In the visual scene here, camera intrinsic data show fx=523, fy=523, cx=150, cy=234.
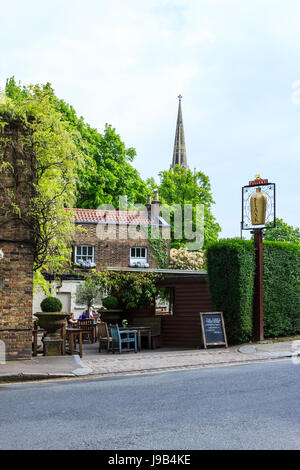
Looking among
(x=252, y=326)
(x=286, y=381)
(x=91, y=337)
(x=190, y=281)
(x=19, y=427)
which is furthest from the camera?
(x=91, y=337)

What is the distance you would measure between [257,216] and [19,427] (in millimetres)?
13363

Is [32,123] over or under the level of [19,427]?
over

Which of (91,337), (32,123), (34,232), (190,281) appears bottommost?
(91,337)

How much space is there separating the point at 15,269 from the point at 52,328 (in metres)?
2.17

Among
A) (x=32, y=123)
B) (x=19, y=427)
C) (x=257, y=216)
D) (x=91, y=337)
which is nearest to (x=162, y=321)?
(x=91, y=337)

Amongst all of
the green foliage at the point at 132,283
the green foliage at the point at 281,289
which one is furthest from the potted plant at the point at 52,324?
the green foliage at the point at 281,289

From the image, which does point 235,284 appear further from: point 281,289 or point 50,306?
point 50,306

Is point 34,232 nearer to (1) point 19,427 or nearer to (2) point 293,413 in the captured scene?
(1) point 19,427

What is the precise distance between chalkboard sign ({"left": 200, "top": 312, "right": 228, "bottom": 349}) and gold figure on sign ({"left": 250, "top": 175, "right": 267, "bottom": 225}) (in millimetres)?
3549

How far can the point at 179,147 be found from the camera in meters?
69.4

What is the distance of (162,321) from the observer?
2023 cm

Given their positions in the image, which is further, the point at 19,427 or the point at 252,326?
the point at 252,326

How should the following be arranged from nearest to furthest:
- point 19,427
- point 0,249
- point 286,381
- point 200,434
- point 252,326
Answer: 1. point 200,434
2. point 19,427
3. point 286,381
4. point 0,249
5. point 252,326

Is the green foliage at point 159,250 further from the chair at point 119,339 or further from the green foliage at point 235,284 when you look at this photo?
the chair at point 119,339
